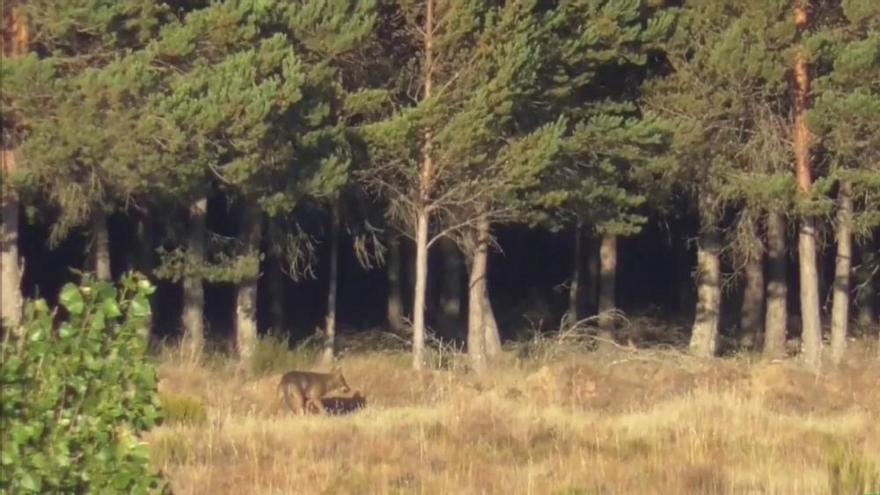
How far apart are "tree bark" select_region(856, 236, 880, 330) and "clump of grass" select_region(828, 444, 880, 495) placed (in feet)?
62.6

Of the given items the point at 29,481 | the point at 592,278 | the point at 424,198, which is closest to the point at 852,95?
the point at 424,198

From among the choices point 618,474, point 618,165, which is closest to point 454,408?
point 618,474

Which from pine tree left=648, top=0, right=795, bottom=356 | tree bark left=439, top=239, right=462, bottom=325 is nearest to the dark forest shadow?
pine tree left=648, top=0, right=795, bottom=356

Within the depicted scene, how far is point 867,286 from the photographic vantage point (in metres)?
35.4

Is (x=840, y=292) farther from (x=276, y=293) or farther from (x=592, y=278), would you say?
(x=276, y=293)

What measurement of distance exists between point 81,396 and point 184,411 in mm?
11302

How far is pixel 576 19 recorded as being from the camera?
25297 millimetres

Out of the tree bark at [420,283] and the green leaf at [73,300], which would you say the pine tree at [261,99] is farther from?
the green leaf at [73,300]

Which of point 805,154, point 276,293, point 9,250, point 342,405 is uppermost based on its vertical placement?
point 805,154

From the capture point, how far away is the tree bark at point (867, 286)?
3359cm

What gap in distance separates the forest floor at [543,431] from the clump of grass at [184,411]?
0.03 metres

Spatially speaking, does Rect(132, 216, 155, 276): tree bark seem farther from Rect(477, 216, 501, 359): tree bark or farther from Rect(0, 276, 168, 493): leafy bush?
Rect(0, 276, 168, 493): leafy bush

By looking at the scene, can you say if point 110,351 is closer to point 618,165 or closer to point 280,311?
point 618,165

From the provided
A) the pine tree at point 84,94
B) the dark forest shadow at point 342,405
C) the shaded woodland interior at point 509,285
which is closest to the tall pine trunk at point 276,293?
the shaded woodland interior at point 509,285
